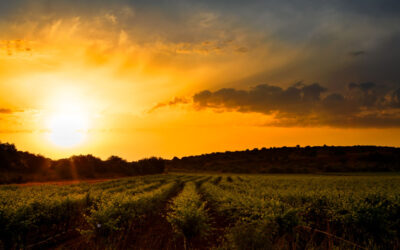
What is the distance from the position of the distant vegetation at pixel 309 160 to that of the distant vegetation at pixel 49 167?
57881 mm

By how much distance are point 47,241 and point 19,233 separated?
10.1 ft

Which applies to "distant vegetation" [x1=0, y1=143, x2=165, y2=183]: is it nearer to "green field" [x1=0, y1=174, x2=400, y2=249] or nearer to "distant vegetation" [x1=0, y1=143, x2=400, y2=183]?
"distant vegetation" [x1=0, y1=143, x2=400, y2=183]

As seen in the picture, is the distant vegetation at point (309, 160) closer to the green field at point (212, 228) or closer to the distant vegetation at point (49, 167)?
the distant vegetation at point (49, 167)

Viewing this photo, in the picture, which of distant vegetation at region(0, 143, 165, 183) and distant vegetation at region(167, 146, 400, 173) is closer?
distant vegetation at region(0, 143, 165, 183)

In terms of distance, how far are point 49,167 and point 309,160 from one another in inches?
4264

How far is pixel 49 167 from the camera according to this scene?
72812 millimetres

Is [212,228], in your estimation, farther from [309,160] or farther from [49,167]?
[309,160]

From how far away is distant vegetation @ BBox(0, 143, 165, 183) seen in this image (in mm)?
62075

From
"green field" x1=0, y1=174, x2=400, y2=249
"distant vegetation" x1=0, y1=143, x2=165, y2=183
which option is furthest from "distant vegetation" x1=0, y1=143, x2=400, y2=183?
"green field" x1=0, y1=174, x2=400, y2=249

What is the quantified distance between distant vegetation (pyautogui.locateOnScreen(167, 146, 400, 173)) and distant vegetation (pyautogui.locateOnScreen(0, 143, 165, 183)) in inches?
2279

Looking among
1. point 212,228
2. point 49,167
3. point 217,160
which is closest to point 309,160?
point 217,160

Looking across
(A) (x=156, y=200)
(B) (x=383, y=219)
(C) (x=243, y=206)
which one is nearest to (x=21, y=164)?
(A) (x=156, y=200)

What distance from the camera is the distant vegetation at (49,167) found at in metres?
62.1

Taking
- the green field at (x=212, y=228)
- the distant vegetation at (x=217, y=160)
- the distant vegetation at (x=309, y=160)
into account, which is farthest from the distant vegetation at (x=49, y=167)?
the distant vegetation at (x=309, y=160)
